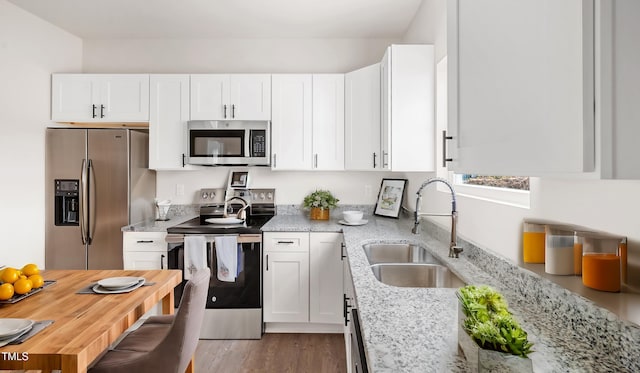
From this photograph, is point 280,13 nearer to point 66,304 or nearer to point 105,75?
point 105,75

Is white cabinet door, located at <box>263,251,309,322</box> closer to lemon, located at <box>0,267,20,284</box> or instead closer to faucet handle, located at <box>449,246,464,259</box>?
faucet handle, located at <box>449,246,464,259</box>

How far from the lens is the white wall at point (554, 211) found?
95 cm

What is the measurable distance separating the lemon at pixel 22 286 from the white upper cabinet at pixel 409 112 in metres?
2.15

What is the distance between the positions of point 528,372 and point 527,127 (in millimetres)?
444

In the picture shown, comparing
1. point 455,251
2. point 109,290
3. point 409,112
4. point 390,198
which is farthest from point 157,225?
point 455,251

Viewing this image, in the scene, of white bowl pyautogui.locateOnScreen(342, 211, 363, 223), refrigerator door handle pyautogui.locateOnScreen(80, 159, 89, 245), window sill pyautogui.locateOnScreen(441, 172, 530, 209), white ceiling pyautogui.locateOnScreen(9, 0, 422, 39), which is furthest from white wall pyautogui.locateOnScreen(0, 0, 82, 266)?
window sill pyautogui.locateOnScreen(441, 172, 530, 209)

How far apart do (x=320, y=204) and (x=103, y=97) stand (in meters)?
2.17

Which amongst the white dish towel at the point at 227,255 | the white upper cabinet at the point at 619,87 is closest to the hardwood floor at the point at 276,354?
the white dish towel at the point at 227,255

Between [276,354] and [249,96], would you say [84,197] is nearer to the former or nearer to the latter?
[249,96]

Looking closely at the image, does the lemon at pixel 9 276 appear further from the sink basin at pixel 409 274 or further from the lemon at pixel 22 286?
the sink basin at pixel 409 274

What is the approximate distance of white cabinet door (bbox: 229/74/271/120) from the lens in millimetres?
3430

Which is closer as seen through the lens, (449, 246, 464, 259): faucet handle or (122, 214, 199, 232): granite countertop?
(449, 246, 464, 259): faucet handle

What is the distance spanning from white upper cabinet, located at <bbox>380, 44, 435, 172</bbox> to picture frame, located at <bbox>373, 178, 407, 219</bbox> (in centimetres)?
83

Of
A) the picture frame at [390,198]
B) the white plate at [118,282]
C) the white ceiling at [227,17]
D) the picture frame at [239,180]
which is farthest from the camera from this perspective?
the picture frame at [239,180]
